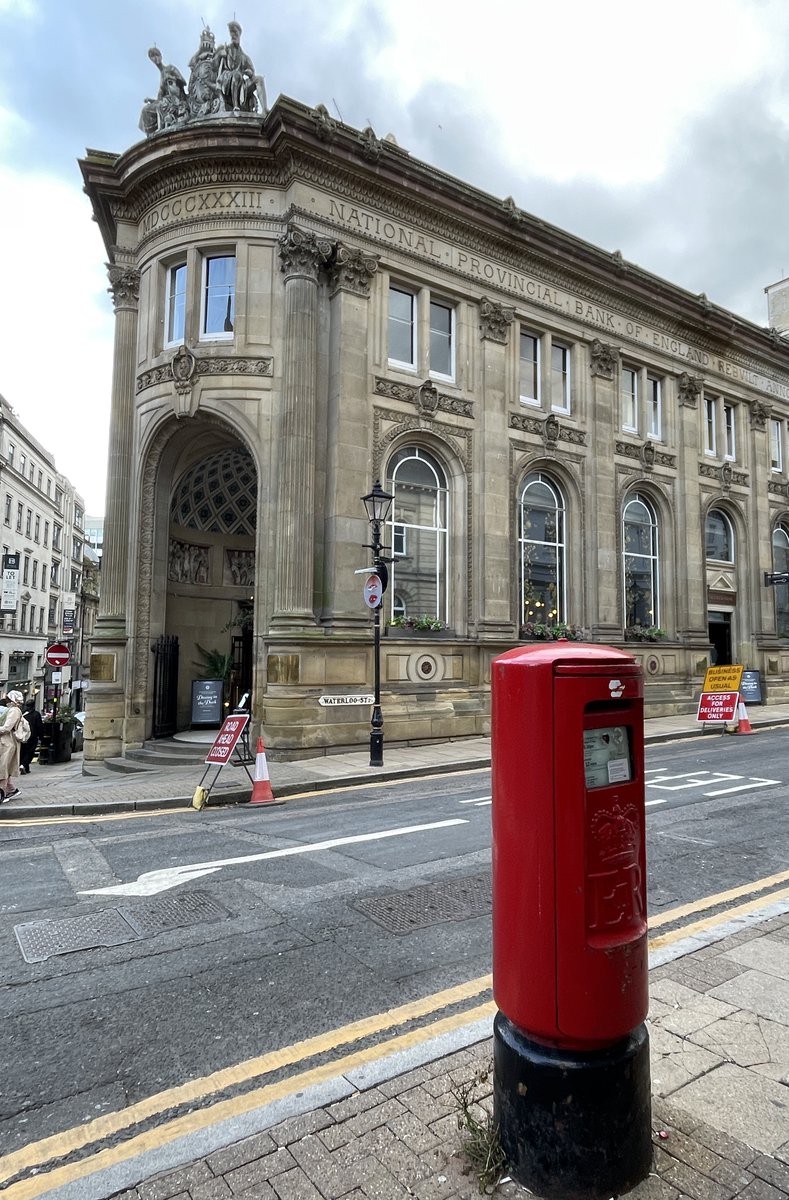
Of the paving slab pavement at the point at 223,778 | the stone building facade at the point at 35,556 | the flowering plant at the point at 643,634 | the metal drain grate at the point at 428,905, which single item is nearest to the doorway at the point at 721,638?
the flowering plant at the point at 643,634

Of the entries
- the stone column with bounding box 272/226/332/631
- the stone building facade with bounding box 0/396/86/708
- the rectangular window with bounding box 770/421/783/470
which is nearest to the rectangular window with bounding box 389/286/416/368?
the stone column with bounding box 272/226/332/631

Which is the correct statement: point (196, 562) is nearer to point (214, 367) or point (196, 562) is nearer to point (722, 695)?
point (214, 367)

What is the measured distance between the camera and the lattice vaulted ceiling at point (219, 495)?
784 inches

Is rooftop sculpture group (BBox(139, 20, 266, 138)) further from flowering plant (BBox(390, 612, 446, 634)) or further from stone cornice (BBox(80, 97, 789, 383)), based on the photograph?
flowering plant (BBox(390, 612, 446, 634))

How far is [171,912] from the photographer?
535cm

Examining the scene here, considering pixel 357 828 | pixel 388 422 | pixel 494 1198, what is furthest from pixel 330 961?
pixel 388 422

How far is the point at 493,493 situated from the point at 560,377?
540cm

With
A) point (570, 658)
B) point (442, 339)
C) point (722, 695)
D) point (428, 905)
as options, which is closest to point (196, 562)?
point (442, 339)

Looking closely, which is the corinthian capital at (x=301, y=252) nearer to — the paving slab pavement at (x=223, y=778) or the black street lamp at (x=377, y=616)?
the black street lamp at (x=377, y=616)

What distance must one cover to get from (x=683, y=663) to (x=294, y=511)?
14.6m

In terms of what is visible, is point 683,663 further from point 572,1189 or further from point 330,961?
point 572,1189

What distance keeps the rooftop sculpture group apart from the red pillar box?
19998mm

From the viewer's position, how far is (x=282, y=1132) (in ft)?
8.93

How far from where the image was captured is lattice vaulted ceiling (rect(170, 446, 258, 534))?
1991 centimetres
